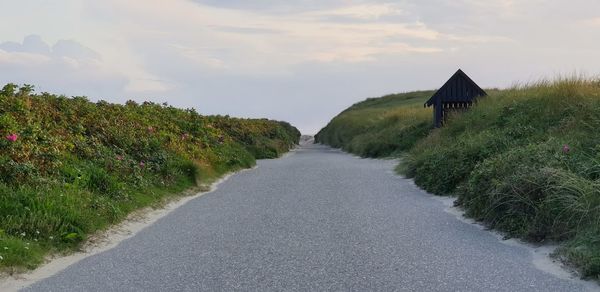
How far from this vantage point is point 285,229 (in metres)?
9.81

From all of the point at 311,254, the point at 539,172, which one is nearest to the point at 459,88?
the point at 539,172

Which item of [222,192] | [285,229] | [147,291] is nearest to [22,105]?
[222,192]

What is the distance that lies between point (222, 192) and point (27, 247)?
25.9ft

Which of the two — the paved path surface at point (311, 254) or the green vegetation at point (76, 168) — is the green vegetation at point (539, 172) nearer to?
the paved path surface at point (311, 254)

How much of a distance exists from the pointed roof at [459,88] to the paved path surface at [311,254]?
58.3 feet

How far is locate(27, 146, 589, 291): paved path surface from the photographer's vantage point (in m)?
6.61

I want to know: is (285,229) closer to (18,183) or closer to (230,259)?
(230,259)

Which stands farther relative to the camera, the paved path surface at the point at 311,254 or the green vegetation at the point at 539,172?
Result: the green vegetation at the point at 539,172

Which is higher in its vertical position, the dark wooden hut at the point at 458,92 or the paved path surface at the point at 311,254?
the dark wooden hut at the point at 458,92

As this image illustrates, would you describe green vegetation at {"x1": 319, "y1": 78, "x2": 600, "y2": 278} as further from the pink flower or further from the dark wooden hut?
the dark wooden hut

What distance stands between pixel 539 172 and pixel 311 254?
4.13 metres

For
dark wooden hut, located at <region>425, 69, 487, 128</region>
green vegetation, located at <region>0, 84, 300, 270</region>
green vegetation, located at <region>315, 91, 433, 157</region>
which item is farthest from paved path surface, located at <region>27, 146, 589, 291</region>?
A: green vegetation, located at <region>315, 91, 433, 157</region>

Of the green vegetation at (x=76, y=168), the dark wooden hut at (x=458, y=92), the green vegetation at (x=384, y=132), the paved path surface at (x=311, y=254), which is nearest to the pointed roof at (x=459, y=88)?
the dark wooden hut at (x=458, y=92)

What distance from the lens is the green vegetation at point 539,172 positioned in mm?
8125
